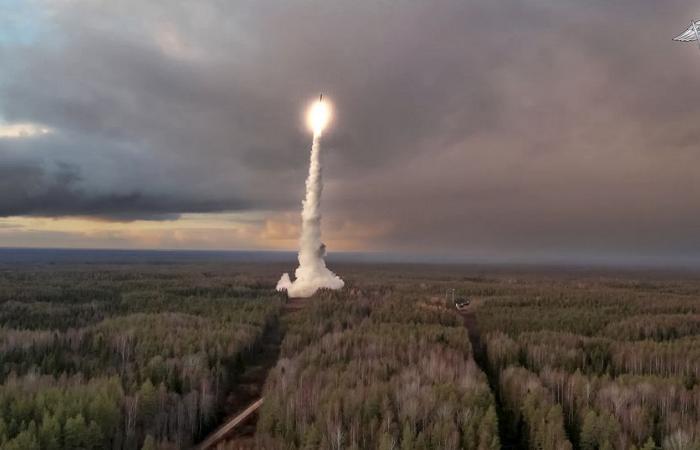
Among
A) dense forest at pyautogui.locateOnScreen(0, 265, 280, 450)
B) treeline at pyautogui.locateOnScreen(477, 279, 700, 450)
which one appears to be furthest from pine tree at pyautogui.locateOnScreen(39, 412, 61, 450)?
treeline at pyautogui.locateOnScreen(477, 279, 700, 450)

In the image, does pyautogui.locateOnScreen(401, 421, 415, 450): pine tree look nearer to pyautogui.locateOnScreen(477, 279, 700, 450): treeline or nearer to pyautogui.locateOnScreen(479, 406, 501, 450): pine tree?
pyautogui.locateOnScreen(479, 406, 501, 450): pine tree

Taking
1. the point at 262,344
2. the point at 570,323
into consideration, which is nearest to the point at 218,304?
the point at 262,344

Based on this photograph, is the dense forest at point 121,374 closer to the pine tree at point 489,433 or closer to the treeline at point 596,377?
the pine tree at point 489,433

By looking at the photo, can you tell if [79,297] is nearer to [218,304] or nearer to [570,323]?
[218,304]

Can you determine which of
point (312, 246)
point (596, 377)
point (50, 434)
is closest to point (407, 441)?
point (50, 434)

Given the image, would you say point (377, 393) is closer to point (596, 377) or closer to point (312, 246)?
point (596, 377)

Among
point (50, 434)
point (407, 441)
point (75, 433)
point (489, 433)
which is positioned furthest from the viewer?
point (489, 433)
